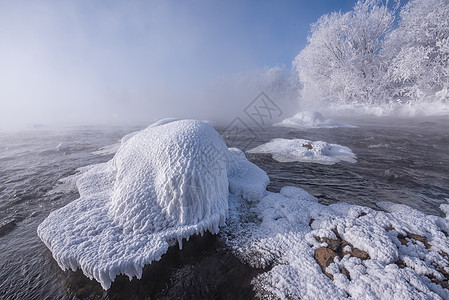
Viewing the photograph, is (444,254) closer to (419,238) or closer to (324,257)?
(419,238)

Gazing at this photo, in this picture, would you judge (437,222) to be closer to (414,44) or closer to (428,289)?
(428,289)

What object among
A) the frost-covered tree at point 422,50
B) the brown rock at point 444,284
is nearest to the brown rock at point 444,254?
the brown rock at point 444,284

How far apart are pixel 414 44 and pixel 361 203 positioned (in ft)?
72.6

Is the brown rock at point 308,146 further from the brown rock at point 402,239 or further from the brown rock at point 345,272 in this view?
the brown rock at point 345,272

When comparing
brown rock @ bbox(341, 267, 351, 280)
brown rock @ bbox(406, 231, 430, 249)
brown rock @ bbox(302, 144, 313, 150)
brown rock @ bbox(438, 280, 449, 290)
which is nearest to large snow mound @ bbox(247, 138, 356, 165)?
brown rock @ bbox(302, 144, 313, 150)

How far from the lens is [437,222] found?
272 centimetres

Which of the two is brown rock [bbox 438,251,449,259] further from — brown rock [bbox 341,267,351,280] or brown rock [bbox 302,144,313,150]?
brown rock [bbox 302,144,313,150]

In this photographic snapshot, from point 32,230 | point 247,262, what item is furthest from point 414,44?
point 32,230

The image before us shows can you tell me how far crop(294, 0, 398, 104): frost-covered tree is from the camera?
58.7ft

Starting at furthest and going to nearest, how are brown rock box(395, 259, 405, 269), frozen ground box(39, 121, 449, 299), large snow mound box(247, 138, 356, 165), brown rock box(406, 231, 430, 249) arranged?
large snow mound box(247, 138, 356, 165) < brown rock box(406, 231, 430, 249) < brown rock box(395, 259, 405, 269) < frozen ground box(39, 121, 449, 299)

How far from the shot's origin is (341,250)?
2293 millimetres

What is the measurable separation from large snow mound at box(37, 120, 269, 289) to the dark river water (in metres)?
0.21

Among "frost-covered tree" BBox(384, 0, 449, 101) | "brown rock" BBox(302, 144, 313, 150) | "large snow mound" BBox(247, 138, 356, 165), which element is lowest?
"large snow mound" BBox(247, 138, 356, 165)

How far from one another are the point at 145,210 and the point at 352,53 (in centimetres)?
2425
